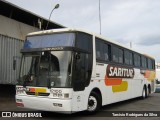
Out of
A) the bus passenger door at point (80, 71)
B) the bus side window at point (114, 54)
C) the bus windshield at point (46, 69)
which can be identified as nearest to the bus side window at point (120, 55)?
the bus side window at point (114, 54)

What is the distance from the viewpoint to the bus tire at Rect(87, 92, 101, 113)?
11.3 m

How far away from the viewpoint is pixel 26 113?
37.7 ft

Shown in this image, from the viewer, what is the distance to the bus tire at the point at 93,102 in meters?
11.3

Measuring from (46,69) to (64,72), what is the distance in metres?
0.72

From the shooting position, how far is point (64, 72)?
9852mm

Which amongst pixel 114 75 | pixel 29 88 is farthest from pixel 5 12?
pixel 29 88

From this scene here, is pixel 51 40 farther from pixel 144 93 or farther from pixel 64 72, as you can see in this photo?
pixel 144 93

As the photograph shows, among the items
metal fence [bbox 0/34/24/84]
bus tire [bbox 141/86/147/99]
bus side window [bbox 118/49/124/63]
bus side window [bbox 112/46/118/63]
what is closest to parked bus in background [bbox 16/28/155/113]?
bus side window [bbox 112/46/118/63]

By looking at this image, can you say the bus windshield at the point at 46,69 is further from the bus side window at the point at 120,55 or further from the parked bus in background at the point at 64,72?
the bus side window at the point at 120,55

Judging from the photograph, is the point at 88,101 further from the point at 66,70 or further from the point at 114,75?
the point at 114,75

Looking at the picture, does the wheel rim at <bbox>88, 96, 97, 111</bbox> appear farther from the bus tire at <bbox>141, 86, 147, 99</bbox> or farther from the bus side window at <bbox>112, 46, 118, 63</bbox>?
the bus tire at <bbox>141, 86, 147, 99</bbox>

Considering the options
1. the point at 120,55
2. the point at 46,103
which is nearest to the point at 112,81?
the point at 120,55

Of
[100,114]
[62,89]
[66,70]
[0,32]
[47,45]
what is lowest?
[100,114]

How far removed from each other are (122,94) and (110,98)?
1859mm
